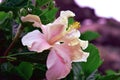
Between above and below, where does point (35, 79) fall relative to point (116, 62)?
above

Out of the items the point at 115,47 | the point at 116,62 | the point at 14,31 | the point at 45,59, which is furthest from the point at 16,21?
the point at 115,47

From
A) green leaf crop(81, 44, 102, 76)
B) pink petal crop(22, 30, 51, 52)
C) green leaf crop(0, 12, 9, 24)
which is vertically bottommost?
green leaf crop(81, 44, 102, 76)

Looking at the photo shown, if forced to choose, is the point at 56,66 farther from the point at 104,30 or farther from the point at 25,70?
the point at 104,30

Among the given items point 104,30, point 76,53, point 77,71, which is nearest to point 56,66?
point 76,53

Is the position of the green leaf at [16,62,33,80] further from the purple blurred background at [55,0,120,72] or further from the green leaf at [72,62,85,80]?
the purple blurred background at [55,0,120,72]

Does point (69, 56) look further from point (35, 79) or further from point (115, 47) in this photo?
point (115, 47)

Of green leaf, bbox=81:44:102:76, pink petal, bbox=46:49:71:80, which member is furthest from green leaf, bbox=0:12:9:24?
green leaf, bbox=81:44:102:76

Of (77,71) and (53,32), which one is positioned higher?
(53,32)
